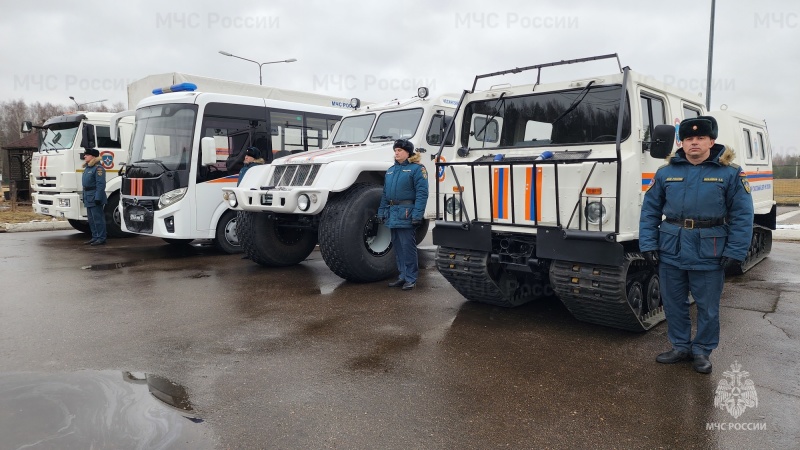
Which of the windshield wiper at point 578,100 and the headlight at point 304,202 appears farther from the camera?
the headlight at point 304,202

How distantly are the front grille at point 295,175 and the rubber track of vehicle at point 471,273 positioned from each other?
2.33 metres

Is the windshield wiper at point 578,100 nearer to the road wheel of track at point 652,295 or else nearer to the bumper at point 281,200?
the road wheel of track at point 652,295

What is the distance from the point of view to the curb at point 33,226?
14516mm

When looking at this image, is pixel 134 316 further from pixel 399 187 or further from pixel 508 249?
pixel 508 249

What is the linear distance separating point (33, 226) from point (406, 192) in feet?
42.4

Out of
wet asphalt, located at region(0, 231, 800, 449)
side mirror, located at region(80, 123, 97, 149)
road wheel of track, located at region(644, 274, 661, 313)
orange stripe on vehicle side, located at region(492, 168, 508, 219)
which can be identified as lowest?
wet asphalt, located at region(0, 231, 800, 449)

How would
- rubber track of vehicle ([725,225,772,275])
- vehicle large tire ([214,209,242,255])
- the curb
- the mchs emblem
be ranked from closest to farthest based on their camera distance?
the mchs emblem < rubber track of vehicle ([725,225,772,275]) < vehicle large tire ([214,209,242,255]) < the curb

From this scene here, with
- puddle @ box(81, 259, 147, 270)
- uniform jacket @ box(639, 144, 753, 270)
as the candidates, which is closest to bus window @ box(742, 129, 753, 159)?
uniform jacket @ box(639, 144, 753, 270)

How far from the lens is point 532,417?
3.45m

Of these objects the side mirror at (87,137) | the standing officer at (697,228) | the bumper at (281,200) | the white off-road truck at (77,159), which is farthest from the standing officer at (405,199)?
the side mirror at (87,137)

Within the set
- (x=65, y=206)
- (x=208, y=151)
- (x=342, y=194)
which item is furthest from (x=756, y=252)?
(x=65, y=206)

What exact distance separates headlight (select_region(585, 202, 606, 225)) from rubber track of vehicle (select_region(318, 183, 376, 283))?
3172 millimetres

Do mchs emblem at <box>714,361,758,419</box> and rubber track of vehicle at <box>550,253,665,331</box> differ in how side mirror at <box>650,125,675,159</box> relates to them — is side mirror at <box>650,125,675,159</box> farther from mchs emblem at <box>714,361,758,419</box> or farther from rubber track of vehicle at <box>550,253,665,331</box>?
mchs emblem at <box>714,361,758,419</box>

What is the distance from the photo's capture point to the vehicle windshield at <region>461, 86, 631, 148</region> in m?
5.21
